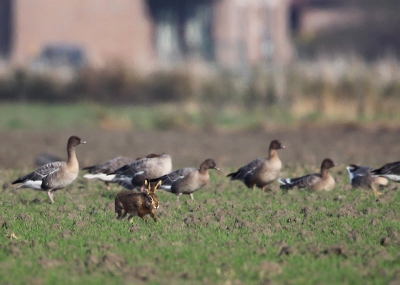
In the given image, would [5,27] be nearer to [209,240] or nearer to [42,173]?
[42,173]

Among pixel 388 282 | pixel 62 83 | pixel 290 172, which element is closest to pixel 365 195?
pixel 290 172

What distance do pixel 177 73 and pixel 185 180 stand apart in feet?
74.7

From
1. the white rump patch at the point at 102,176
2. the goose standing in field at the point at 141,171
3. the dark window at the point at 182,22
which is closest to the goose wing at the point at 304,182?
the goose standing in field at the point at 141,171

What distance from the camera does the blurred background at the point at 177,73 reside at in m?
28.2

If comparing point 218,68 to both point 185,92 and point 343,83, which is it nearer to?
point 185,92

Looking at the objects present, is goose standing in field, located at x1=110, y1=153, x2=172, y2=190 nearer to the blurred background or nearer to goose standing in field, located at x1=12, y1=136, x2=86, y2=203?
goose standing in field, located at x1=12, y1=136, x2=86, y2=203

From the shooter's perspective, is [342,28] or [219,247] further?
[342,28]

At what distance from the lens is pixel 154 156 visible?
13.7 meters

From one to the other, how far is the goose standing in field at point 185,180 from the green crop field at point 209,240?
0.67ft

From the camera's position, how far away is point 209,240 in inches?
360

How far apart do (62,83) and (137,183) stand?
2621cm

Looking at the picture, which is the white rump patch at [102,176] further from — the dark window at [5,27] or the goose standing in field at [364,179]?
the dark window at [5,27]

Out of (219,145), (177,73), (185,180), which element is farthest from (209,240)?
(177,73)

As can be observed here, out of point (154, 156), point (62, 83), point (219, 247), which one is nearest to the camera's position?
point (219, 247)
